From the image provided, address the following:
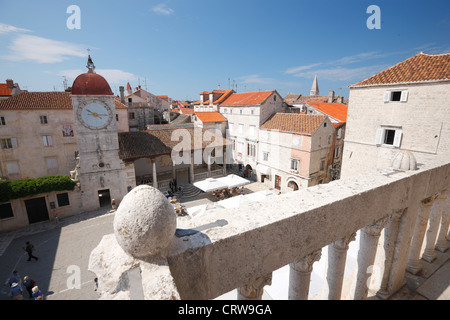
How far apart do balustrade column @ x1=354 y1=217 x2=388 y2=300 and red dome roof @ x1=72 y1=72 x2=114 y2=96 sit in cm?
1841

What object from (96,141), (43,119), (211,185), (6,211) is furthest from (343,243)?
(43,119)

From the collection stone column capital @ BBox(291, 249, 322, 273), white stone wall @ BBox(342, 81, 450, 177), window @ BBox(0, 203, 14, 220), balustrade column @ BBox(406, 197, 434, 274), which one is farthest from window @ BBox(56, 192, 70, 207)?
white stone wall @ BBox(342, 81, 450, 177)

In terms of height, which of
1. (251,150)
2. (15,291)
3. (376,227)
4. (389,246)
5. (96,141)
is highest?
(96,141)

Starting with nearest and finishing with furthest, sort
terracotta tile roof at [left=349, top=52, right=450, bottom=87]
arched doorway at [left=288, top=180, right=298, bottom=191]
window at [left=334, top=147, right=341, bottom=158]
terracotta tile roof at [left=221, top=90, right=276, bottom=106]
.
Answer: terracotta tile roof at [left=349, top=52, right=450, bottom=87] → arched doorway at [left=288, top=180, right=298, bottom=191] → window at [left=334, top=147, right=341, bottom=158] → terracotta tile roof at [left=221, top=90, right=276, bottom=106]

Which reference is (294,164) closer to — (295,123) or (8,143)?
(295,123)

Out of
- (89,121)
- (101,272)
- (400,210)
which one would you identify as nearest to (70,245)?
(89,121)

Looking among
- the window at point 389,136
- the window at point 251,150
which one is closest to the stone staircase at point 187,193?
the window at point 251,150

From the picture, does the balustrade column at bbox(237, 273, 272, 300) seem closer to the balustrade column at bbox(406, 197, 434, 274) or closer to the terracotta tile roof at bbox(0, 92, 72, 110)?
the balustrade column at bbox(406, 197, 434, 274)

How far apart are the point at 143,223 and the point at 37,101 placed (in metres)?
25.8

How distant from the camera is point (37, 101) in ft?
69.9

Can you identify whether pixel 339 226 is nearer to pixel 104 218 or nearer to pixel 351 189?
pixel 351 189

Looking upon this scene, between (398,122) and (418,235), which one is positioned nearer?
(418,235)

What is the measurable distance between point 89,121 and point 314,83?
245 feet

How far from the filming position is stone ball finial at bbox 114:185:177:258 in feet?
8.89
